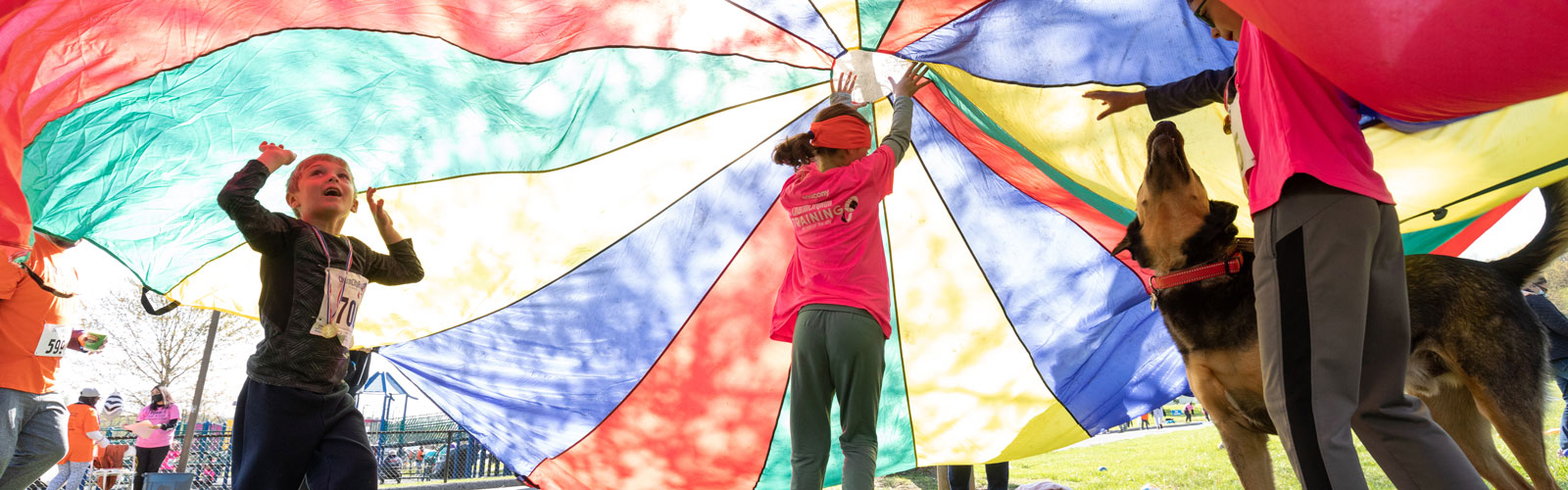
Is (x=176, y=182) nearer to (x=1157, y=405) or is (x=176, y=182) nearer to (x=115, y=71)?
(x=115, y=71)

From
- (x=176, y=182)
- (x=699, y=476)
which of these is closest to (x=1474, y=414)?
(x=699, y=476)

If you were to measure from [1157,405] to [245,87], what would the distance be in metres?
4.41

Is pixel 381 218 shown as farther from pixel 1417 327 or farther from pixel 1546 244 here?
pixel 1546 244

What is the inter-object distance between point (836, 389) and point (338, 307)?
1759mm

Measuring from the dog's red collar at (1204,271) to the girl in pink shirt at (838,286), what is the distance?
104 centimetres

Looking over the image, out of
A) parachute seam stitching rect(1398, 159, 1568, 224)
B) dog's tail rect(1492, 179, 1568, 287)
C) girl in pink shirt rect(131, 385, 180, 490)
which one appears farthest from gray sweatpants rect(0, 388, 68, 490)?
girl in pink shirt rect(131, 385, 180, 490)

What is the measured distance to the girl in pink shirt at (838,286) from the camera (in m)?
2.94

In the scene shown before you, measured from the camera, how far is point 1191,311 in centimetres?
307

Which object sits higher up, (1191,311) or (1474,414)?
(1191,311)

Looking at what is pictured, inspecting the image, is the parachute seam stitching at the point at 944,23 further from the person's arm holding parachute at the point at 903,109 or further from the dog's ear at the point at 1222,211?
the dog's ear at the point at 1222,211

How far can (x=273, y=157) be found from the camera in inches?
122

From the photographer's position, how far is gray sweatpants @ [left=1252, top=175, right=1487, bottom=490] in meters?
1.79

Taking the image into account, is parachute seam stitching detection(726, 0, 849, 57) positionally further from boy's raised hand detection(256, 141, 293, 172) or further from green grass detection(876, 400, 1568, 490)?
green grass detection(876, 400, 1568, 490)

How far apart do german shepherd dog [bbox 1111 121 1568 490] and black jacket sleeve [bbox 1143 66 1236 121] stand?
0.99 ft
